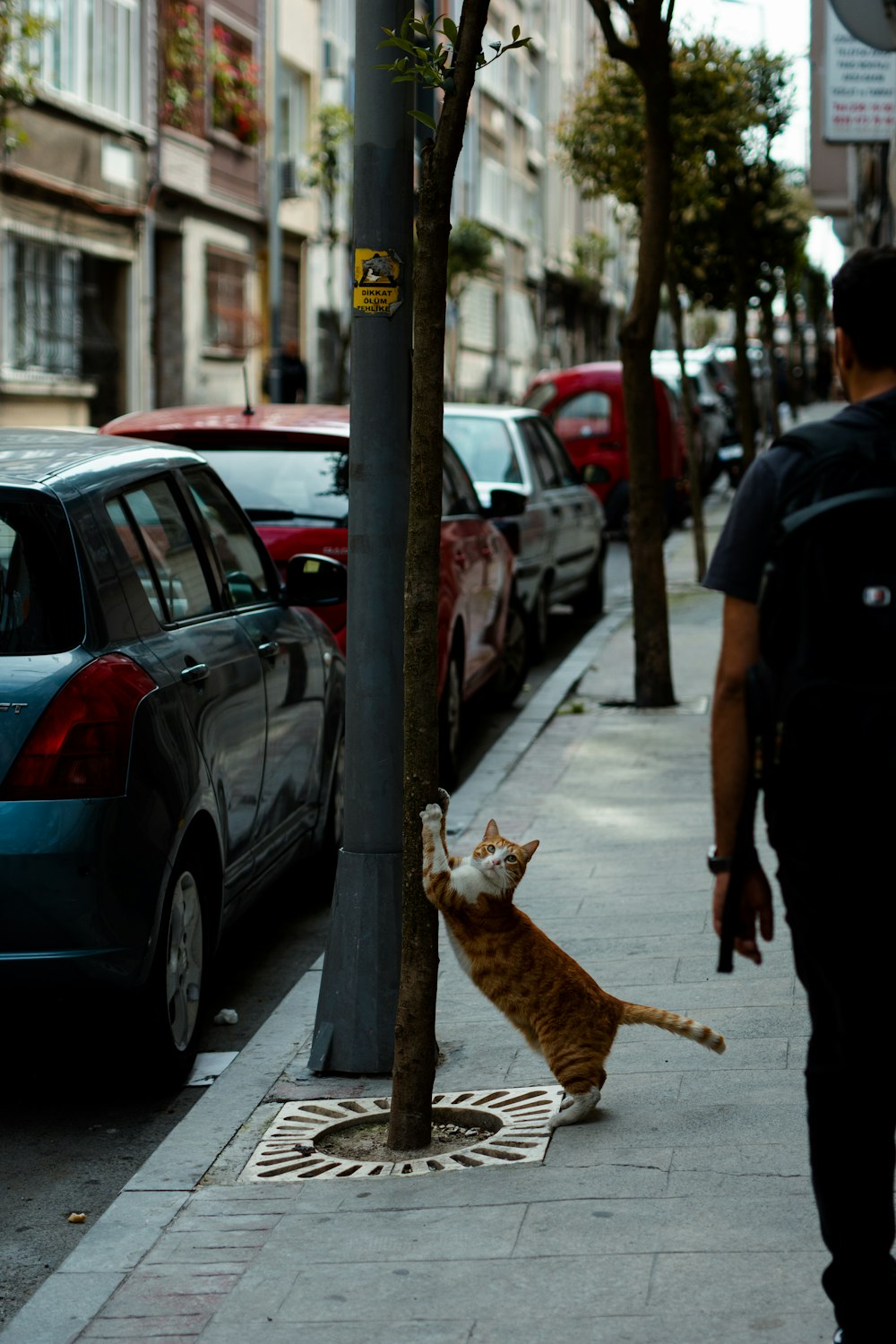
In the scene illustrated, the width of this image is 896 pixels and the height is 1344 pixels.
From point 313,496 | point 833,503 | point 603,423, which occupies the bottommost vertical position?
point 833,503

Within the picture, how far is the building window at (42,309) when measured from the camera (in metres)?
24.9

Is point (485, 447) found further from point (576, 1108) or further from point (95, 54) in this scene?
point (95, 54)

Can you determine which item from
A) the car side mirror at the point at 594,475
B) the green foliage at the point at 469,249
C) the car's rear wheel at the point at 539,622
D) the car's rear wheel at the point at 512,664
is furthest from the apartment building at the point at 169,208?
the car's rear wheel at the point at 512,664

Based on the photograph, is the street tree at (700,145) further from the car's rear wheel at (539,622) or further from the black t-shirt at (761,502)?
the black t-shirt at (761,502)

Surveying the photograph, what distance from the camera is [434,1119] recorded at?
4742mm

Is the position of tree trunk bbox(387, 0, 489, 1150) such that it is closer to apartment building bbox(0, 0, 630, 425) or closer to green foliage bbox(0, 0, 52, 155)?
green foliage bbox(0, 0, 52, 155)

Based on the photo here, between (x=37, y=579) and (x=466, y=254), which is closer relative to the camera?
(x=37, y=579)

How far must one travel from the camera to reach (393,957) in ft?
17.0

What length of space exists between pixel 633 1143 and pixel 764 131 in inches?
815

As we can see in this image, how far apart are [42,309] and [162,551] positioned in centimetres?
2132

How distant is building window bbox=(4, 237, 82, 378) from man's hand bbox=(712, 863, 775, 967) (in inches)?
889

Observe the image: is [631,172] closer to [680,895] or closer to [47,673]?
[680,895]

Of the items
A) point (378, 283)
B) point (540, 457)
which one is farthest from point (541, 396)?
point (378, 283)

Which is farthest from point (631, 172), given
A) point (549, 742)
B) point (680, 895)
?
point (680, 895)
